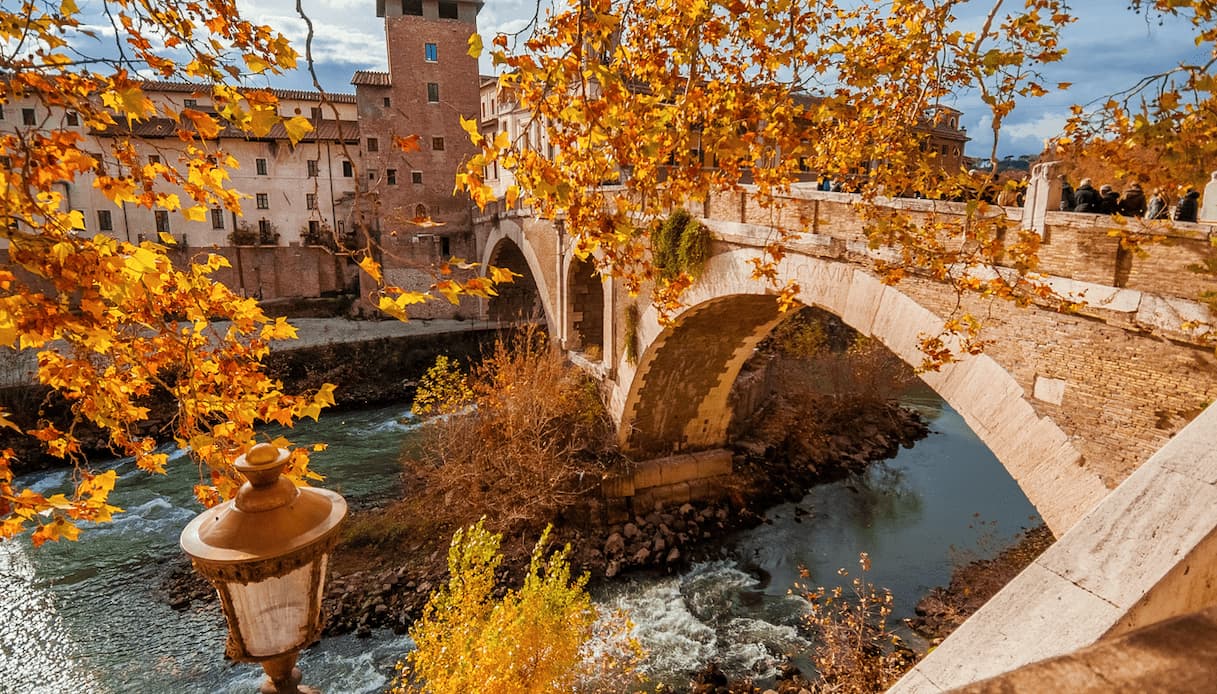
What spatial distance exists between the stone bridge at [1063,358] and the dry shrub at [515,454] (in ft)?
11.4

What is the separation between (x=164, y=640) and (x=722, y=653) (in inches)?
270

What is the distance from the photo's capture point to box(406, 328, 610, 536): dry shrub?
10.8 meters

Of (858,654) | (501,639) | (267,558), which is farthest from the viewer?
(858,654)

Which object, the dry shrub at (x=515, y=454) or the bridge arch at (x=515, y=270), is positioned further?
the bridge arch at (x=515, y=270)

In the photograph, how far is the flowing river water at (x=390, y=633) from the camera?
27.2 ft

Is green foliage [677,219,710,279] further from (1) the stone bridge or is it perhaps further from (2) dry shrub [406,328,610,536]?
(2) dry shrub [406,328,610,536]

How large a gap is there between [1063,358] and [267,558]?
5.03 metres

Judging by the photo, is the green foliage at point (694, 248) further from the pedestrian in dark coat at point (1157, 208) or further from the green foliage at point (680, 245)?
the pedestrian in dark coat at point (1157, 208)

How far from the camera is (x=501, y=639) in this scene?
5.47 m

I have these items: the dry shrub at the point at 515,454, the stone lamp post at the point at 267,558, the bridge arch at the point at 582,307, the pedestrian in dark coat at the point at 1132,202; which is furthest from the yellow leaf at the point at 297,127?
the bridge arch at the point at 582,307

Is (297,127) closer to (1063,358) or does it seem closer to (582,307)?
(1063,358)

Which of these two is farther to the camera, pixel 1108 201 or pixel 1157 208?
Answer: pixel 1108 201

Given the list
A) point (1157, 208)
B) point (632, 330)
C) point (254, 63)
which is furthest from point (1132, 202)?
point (632, 330)

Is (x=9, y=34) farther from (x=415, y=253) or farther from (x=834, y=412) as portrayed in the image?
(x=415, y=253)
